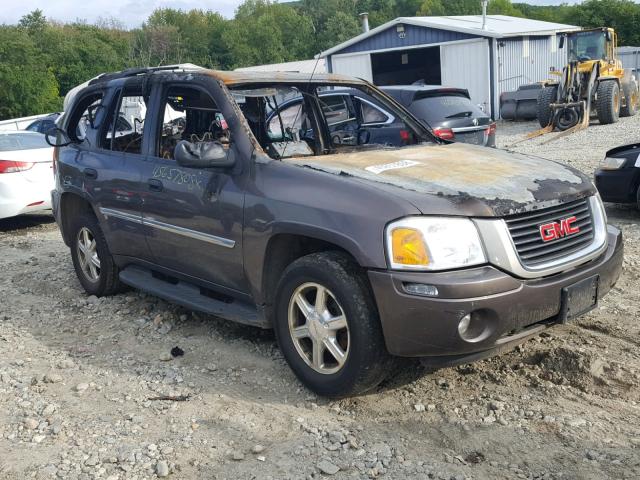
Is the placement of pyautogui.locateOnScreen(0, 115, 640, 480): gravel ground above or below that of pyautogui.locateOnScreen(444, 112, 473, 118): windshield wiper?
below

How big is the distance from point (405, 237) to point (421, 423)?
991 mm

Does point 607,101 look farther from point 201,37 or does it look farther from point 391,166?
point 201,37

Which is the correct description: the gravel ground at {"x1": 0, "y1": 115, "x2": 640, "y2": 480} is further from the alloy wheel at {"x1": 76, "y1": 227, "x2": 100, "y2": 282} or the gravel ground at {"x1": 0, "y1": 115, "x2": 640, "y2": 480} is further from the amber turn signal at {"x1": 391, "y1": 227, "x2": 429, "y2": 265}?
the amber turn signal at {"x1": 391, "y1": 227, "x2": 429, "y2": 265}

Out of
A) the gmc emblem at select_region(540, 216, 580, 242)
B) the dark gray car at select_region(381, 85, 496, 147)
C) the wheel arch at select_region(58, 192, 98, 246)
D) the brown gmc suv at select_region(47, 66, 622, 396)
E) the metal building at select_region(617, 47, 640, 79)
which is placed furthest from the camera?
the metal building at select_region(617, 47, 640, 79)

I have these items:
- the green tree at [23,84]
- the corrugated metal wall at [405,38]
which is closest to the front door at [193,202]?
the corrugated metal wall at [405,38]

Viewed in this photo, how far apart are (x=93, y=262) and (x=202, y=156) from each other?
2340 mm

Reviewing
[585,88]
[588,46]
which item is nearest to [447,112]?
[585,88]

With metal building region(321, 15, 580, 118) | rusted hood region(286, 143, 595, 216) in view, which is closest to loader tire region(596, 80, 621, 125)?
metal building region(321, 15, 580, 118)

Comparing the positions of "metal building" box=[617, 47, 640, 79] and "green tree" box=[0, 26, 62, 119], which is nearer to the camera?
"metal building" box=[617, 47, 640, 79]

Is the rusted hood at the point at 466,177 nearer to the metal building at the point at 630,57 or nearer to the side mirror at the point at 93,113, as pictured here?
the side mirror at the point at 93,113

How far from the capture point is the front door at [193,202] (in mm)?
4156

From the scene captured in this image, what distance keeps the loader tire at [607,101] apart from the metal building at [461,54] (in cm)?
485

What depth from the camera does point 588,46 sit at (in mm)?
20078

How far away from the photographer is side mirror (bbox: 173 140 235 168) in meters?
4.03
